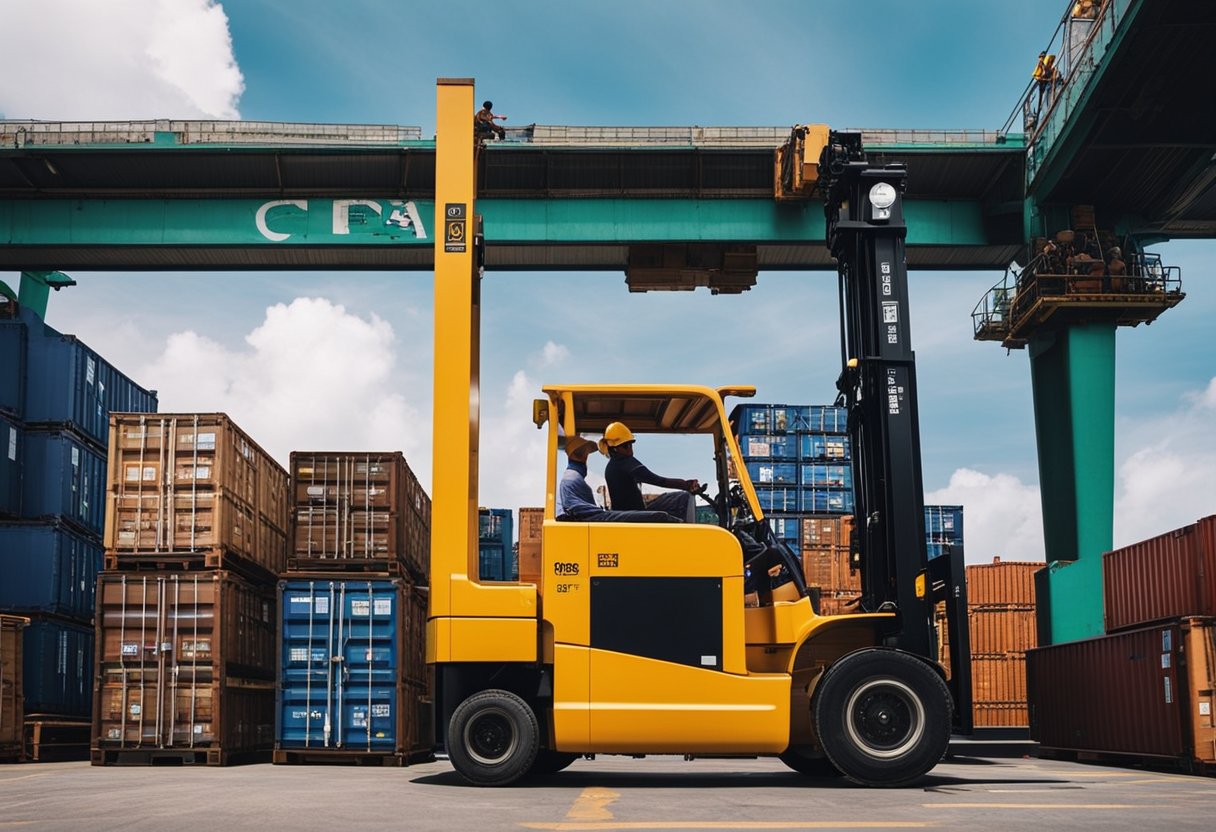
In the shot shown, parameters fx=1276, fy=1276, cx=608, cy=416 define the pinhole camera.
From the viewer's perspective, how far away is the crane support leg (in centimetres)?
2133

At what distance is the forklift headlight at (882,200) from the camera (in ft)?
34.1

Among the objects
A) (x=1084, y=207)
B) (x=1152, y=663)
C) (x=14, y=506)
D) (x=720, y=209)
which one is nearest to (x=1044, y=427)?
(x=1084, y=207)

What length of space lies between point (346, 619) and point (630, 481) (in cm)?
779

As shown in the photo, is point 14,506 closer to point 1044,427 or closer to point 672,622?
point 672,622

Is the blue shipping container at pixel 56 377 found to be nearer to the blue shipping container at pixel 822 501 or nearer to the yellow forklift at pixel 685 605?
the yellow forklift at pixel 685 605

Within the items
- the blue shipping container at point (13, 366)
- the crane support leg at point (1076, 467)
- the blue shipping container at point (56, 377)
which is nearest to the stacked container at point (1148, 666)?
the crane support leg at point (1076, 467)

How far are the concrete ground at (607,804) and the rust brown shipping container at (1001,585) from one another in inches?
552

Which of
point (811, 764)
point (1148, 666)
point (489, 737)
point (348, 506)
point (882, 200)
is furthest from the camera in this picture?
point (348, 506)

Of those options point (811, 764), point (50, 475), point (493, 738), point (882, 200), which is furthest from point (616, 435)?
point (50, 475)

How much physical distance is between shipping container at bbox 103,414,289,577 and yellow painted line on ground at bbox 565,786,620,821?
Result: 27.6ft

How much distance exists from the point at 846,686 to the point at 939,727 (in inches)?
28.0

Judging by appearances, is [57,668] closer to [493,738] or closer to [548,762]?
[548,762]

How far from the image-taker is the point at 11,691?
57.1ft

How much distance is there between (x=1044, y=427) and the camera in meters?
23.4
